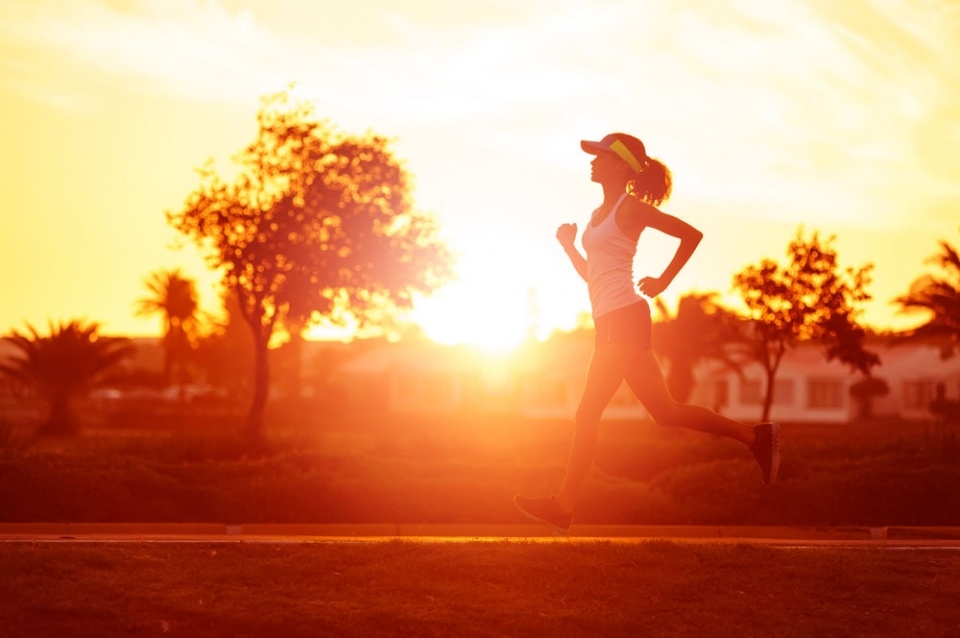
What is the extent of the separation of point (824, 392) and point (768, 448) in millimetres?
67457

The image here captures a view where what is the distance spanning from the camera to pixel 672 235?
834 centimetres

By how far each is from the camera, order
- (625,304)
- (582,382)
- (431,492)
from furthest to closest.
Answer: (582,382), (431,492), (625,304)

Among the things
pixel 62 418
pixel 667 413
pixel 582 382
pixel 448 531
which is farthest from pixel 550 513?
pixel 582 382

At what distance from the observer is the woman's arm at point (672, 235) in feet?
26.2

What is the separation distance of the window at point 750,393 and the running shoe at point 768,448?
2635 inches

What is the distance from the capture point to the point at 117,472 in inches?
711

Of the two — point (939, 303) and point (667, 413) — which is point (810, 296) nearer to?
point (939, 303)

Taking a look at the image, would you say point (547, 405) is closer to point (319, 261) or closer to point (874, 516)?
point (319, 261)

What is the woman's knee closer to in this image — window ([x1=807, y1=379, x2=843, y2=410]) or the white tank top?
the white tank top

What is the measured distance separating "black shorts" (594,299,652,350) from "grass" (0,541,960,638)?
1.53 metres

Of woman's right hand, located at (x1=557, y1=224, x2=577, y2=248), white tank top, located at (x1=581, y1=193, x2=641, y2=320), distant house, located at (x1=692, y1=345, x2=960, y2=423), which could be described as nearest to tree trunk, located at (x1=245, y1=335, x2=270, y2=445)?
woman's right hand, located at (x1=557, y1=224, x2=577, y2=248)

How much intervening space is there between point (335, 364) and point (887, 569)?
321ft

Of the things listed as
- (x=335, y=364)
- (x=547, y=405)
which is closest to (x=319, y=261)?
(x=547, y=405)

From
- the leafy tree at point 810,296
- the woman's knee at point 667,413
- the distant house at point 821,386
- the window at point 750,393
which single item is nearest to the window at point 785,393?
the distant house at point 821,386
